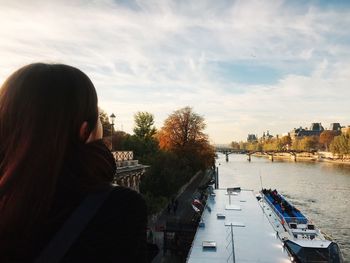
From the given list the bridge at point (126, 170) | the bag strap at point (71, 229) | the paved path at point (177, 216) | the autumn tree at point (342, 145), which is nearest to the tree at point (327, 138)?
the autumn tree at point (342, 145)

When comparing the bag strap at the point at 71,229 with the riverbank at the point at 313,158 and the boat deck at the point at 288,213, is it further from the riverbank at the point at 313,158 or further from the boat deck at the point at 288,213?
the riverbank at the point at 313,158

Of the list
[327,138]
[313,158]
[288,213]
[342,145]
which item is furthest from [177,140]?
[327,138]

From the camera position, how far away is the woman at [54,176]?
1.44 meters

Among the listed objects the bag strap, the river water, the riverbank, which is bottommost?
the river water

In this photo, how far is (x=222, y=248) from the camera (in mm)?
18656

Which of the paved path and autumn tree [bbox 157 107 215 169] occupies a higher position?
autumn tree [bbox 157 107 215 169]

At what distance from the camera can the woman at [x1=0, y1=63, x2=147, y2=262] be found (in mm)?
1440

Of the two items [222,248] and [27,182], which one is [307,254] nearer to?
[222,248]

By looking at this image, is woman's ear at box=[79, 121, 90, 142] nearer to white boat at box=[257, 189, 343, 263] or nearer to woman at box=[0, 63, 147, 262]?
woman at box=[0, 63, 147, 262]

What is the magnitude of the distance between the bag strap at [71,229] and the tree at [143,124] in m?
60.6

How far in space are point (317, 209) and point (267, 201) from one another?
7.50m

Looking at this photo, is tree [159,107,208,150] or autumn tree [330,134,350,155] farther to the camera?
autumn tree [330,134,350,155]

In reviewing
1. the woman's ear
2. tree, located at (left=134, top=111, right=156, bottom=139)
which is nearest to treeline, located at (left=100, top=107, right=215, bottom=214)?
tree, located at (left=134, top=111, right=156, bottom=139)

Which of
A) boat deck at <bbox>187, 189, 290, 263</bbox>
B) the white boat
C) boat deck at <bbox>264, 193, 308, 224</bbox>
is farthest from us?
boat deck at <bbox>264, 193, 308, 224</bbox>
